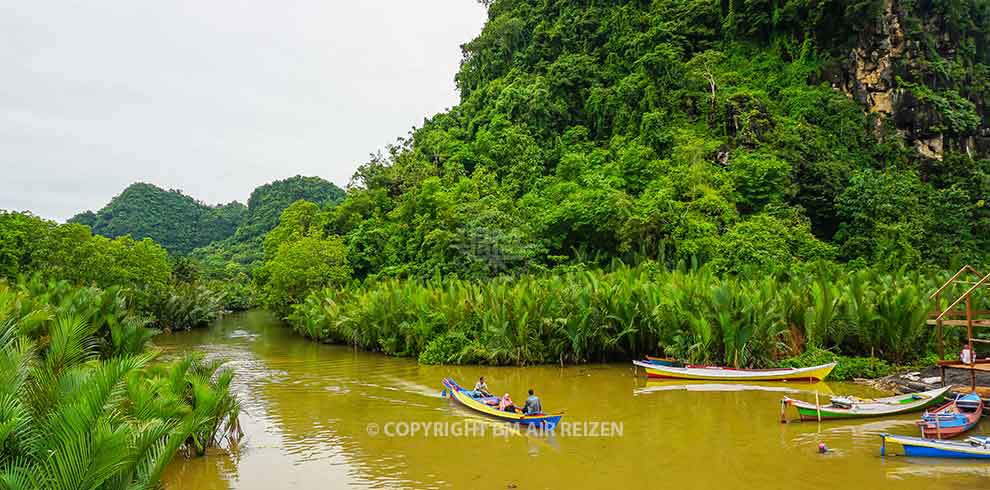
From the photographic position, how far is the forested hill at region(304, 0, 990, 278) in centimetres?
Result: 2939

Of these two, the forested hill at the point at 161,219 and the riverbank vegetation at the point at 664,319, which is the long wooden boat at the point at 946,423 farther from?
the forested hill at the point at 161,219

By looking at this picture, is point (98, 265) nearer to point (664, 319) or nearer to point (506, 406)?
point (506, 406)

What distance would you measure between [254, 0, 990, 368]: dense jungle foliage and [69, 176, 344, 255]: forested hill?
3672 centimetres

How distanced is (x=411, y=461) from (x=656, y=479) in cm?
371

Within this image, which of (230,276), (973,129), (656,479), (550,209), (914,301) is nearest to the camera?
(656,479)

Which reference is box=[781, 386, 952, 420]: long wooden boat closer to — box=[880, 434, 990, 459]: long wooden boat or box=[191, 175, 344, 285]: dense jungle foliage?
box=[880, 434, 990, 459]: long wooden boat

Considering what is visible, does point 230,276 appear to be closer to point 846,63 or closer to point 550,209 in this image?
point 550,209

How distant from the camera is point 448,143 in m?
43.2

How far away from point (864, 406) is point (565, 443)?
215 inches

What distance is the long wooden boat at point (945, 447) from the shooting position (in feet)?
30.2

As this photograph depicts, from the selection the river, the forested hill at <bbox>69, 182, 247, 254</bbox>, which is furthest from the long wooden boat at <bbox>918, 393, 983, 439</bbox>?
the forested hill at <bbox>69, 182, 247, 254</bbox>

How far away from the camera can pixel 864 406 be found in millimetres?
11797

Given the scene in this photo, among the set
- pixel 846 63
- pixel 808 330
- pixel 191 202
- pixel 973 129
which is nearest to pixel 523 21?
pixel 846 63

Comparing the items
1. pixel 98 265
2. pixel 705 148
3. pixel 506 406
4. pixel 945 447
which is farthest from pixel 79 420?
pixel 705 148
